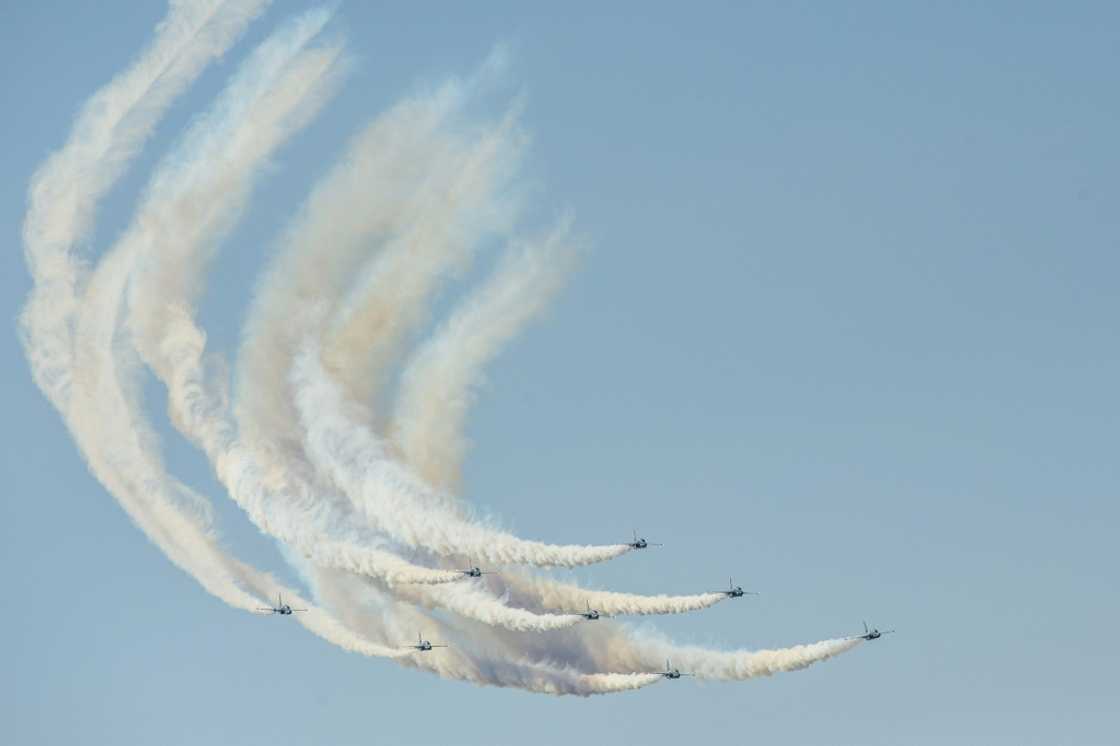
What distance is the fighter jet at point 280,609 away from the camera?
282 ft

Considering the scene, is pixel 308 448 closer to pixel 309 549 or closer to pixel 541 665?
pixel 309 549

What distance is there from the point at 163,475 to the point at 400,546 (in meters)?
7.74

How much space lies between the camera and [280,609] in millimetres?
86125

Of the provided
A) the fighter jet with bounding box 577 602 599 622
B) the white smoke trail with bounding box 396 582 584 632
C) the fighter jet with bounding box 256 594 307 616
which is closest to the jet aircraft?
the white smoke trail with bounding box 396 582 584 632

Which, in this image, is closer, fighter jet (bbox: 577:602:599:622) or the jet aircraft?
the jet aircraft

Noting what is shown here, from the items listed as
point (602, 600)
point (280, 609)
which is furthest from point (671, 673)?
point (280, 609)

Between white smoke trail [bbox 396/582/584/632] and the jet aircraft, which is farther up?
the jet aircraft

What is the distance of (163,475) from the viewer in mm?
84062

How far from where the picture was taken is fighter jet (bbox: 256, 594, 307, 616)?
8588 centimetres

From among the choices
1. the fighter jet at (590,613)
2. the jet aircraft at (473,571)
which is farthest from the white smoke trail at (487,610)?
the jet aircraft at (473,571)

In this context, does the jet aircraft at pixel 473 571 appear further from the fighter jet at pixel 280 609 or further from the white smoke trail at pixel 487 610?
the fighter jet at pixel 280 609

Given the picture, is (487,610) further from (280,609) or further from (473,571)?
(280,609)

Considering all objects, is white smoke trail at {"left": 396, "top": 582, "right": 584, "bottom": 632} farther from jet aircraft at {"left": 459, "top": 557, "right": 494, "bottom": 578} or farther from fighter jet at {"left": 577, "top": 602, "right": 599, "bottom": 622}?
jet aircraft at {"left": 459, "top": 557, "right": 494, "bottom": 578}

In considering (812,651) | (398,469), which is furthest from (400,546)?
(812,651)
